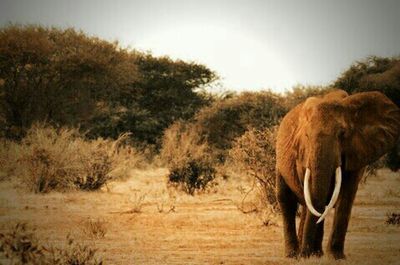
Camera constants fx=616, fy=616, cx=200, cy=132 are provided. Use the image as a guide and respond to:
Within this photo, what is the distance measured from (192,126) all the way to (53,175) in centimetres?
1127

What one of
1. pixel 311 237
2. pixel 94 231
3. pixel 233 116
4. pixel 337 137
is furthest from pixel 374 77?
pixel 311 237

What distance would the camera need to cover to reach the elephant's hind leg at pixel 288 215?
25.9ft

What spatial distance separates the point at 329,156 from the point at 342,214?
3.15 feet

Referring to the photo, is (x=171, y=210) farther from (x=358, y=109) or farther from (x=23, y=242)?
(x=23, y=242)

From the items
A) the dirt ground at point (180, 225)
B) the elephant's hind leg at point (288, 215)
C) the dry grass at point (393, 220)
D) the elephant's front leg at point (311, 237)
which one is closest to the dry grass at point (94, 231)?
the dirt ground at point (180, 225)

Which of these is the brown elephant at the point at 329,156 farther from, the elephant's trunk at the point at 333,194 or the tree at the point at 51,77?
the tree at the point at 51,77

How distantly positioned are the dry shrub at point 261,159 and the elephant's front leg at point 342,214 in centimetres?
480

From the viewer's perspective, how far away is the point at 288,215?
805 cm

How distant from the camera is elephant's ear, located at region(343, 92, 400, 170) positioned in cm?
720

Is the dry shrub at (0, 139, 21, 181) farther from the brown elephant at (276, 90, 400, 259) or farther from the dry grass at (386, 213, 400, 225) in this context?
the brown elephant at (276, 90, 400, 259)

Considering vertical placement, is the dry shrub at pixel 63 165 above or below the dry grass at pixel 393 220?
above

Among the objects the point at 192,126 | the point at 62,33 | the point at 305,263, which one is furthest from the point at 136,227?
the point at 62,33

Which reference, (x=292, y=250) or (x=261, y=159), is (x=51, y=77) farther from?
(x=292, y=250)

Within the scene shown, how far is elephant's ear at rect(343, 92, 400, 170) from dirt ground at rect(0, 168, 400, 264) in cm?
128
